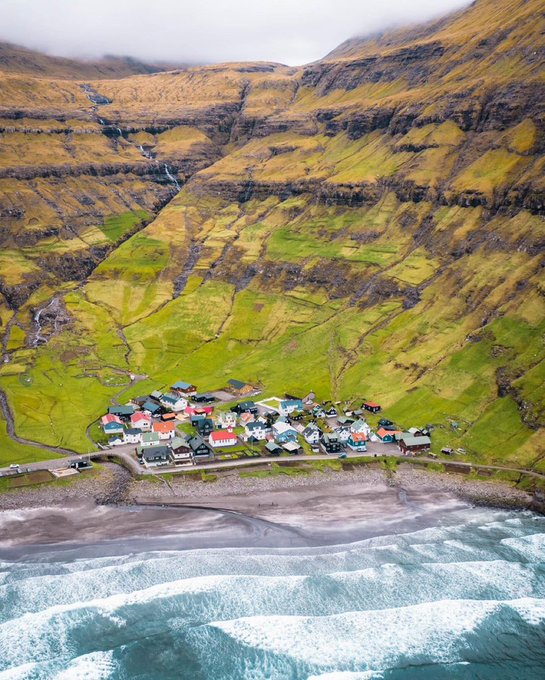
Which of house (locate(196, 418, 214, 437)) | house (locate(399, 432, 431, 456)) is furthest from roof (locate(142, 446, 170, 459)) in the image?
house (locate(399, 432, 431, 456))

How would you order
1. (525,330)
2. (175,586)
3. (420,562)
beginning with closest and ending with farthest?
1. (175,586)
2. (420,562)
3. (525,330)

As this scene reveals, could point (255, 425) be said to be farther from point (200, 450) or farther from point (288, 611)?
point (288, 611)

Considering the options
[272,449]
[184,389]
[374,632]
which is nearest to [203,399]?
[184,389]

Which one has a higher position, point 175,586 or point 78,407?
point 78,407

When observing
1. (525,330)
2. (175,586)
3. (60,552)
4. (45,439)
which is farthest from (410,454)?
Result: (45,439)

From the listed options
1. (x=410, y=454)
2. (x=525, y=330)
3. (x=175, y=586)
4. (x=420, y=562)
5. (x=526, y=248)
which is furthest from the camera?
(x=526, y=248)

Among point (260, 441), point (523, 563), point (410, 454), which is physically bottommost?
point (523, 563)

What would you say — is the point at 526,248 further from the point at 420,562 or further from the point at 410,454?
the point at 420,562
